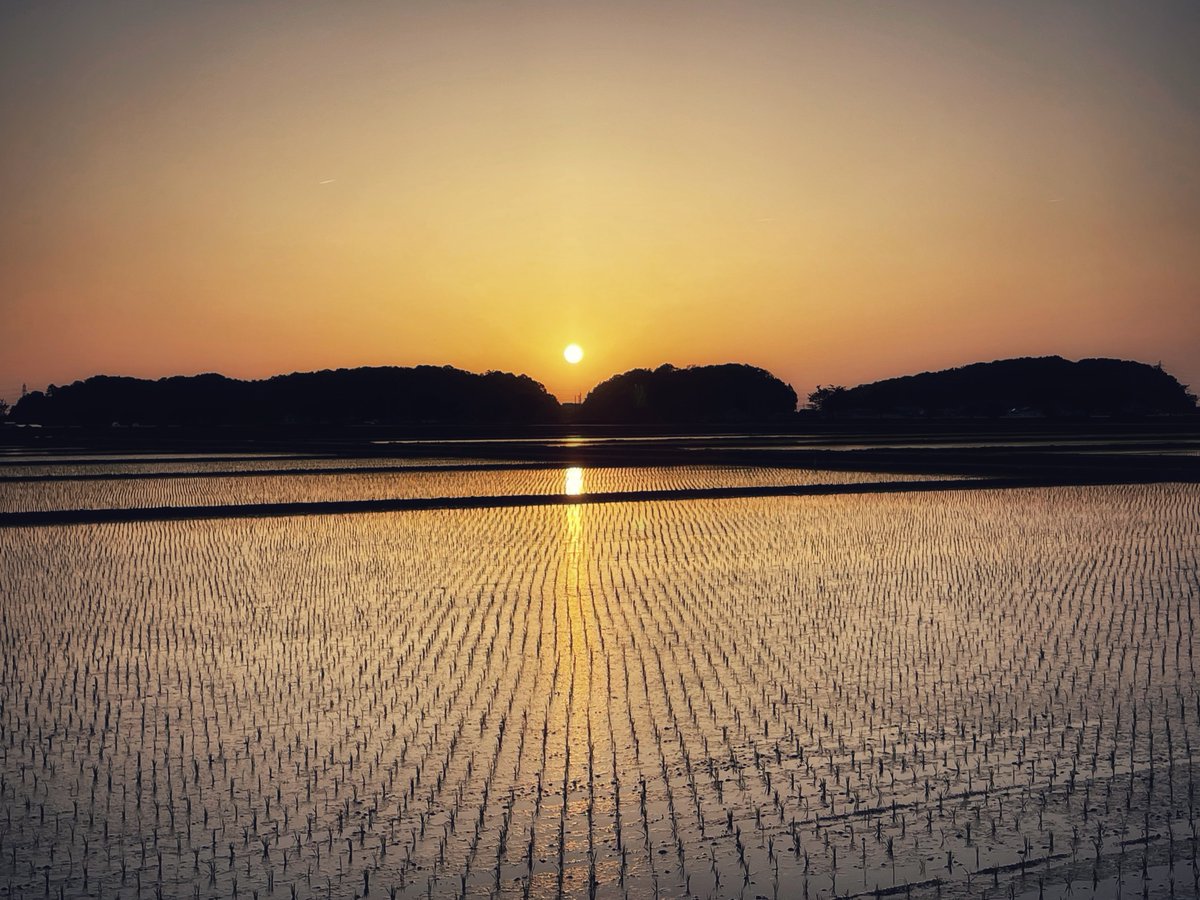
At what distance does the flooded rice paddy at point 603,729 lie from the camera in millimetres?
4305

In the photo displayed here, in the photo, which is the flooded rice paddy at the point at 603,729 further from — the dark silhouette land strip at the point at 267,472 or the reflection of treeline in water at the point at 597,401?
the reflection of treeline in water at the point at 597,401

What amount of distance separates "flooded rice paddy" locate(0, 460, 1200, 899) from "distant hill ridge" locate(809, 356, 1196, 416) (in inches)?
5176

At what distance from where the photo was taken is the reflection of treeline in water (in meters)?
141

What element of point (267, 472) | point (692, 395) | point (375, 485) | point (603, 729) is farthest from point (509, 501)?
point (692, 395)

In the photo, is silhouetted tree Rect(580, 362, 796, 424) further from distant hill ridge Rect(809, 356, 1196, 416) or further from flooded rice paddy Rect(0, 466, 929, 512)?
flooded rice paddy Rect(0, 466, 929, 512)

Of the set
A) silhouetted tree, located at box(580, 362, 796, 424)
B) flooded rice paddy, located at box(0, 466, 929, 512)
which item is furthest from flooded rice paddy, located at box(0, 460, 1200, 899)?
silhouetted tree, located at box(580, 362, 796, 424)

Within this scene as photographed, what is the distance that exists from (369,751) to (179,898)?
5.36 ft

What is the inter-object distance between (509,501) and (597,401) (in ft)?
425

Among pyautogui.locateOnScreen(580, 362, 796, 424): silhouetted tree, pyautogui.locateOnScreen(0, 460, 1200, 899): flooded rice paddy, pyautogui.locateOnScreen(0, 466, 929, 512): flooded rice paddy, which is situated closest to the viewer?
pyautogui.locateOnScreen(0, 460, 1200, 899): flooded rice paddy

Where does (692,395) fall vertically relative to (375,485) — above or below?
above

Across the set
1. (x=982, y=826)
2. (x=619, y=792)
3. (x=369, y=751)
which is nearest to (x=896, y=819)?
(x=982, y=826)

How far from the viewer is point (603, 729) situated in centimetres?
592

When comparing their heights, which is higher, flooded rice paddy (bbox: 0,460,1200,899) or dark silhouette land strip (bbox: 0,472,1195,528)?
dark silhouette land strip (bbox: 0,472,1195,528)

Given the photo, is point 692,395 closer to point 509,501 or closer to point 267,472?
point 267,472
